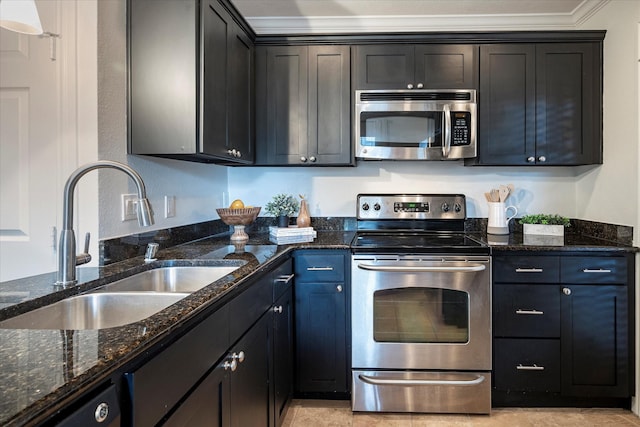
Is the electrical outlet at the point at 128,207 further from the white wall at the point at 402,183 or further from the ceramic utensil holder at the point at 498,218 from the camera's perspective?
the ceramic utensil holder at the point at 498,218

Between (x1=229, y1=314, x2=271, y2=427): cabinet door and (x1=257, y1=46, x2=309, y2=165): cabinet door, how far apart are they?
4.09ft

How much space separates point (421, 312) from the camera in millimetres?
2223

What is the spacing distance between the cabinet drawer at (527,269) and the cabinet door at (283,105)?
1.37m

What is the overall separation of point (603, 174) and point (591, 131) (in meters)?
0.28

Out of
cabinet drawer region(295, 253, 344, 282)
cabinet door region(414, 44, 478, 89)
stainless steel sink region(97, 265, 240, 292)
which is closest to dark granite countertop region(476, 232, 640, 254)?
cabinet drawer region(295, 253, 344, 282)

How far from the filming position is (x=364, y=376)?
88.8 inches

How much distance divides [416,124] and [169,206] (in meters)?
1.56

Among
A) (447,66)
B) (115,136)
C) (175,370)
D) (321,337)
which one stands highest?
(447,66)

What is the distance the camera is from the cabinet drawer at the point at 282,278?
1881 millimetres

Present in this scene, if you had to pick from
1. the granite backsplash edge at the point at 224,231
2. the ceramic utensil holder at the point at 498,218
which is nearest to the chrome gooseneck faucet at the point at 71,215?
the granite backsplash edge at the point at 224,231

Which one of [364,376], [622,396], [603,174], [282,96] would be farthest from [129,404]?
[603,174]

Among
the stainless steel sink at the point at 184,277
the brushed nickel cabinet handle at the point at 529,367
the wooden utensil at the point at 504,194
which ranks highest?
the wooden utensil at the point at 504,194

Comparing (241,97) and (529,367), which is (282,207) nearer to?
(241,97)

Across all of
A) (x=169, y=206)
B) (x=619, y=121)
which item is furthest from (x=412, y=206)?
(x=169, y=206)
